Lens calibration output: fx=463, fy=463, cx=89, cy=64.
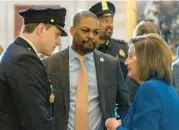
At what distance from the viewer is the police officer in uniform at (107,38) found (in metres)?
Result: 3.71

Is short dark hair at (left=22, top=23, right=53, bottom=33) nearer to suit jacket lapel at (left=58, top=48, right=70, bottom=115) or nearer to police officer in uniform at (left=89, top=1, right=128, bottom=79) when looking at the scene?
suit jacket lapel at (left=58, top=48, right=70, bottom=115)

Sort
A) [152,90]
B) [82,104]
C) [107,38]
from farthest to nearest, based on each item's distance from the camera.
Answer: [107,38] < [82,104] < [152,90]

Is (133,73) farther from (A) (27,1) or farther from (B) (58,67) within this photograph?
(A) (27,1)

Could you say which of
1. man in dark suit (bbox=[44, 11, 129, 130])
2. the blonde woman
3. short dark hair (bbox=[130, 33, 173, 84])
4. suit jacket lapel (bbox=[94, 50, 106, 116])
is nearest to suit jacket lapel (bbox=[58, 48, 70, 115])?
man in dark suit (bbox=[44, 11, 129, 130])

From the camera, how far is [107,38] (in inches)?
147

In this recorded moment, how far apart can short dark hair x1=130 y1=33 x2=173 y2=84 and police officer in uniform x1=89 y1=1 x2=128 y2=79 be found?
4.46ft

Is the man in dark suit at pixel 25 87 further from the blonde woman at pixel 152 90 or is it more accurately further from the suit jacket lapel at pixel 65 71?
the suit jacket lapel at pixel 65 71

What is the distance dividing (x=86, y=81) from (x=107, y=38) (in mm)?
800

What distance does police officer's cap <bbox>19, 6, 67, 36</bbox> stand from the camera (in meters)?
2.46

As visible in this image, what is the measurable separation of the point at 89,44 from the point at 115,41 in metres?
0.81

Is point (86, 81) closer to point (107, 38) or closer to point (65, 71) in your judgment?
point (65, 71)

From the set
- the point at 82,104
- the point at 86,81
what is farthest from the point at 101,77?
the point at 82,104

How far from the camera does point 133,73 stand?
2.38m

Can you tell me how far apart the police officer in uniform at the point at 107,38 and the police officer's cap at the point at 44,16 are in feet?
3.73
